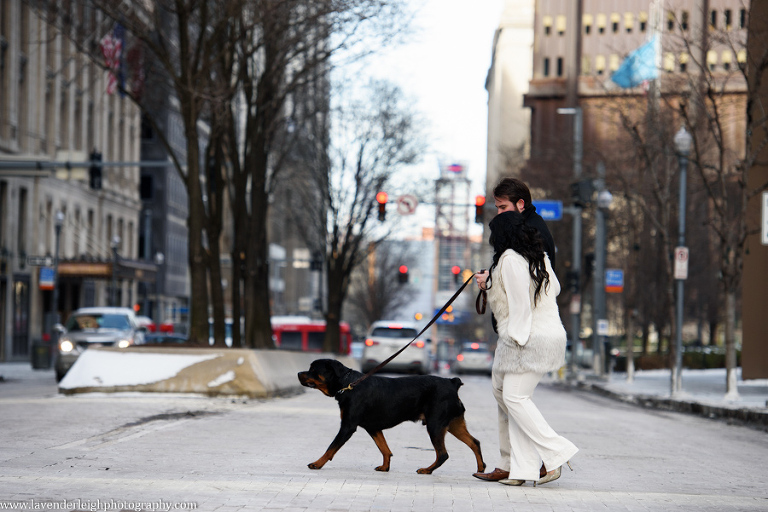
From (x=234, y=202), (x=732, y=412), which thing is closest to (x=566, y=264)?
(x=234, y=202)

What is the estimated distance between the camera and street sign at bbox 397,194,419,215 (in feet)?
132

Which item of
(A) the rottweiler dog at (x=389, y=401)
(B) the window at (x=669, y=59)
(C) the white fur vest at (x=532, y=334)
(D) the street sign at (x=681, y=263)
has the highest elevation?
(B) the window at (x=669, y=59)

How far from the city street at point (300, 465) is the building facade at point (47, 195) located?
796 inches

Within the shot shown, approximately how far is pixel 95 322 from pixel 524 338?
937 inches

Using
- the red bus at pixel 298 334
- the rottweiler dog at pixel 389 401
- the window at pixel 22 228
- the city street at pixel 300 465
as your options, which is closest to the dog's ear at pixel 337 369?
the rottweiler dog at pixel 389 401

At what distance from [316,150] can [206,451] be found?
36.1 m

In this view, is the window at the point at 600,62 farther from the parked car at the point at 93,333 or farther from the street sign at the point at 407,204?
the parked car at the point at 93,333

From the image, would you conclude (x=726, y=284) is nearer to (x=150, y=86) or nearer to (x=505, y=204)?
(x=150, y=86)

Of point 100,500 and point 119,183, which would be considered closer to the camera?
point 100,500

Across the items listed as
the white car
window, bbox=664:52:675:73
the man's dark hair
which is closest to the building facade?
the white car

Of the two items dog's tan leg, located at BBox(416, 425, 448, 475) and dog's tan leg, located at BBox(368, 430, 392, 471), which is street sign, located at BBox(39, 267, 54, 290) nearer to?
dog's tan leg, located at BBox(368, 430, 392, 471)

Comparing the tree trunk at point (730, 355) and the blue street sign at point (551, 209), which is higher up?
the blue street sign at point (551, 209)

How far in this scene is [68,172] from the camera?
31.7 m

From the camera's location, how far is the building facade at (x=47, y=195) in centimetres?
4512
